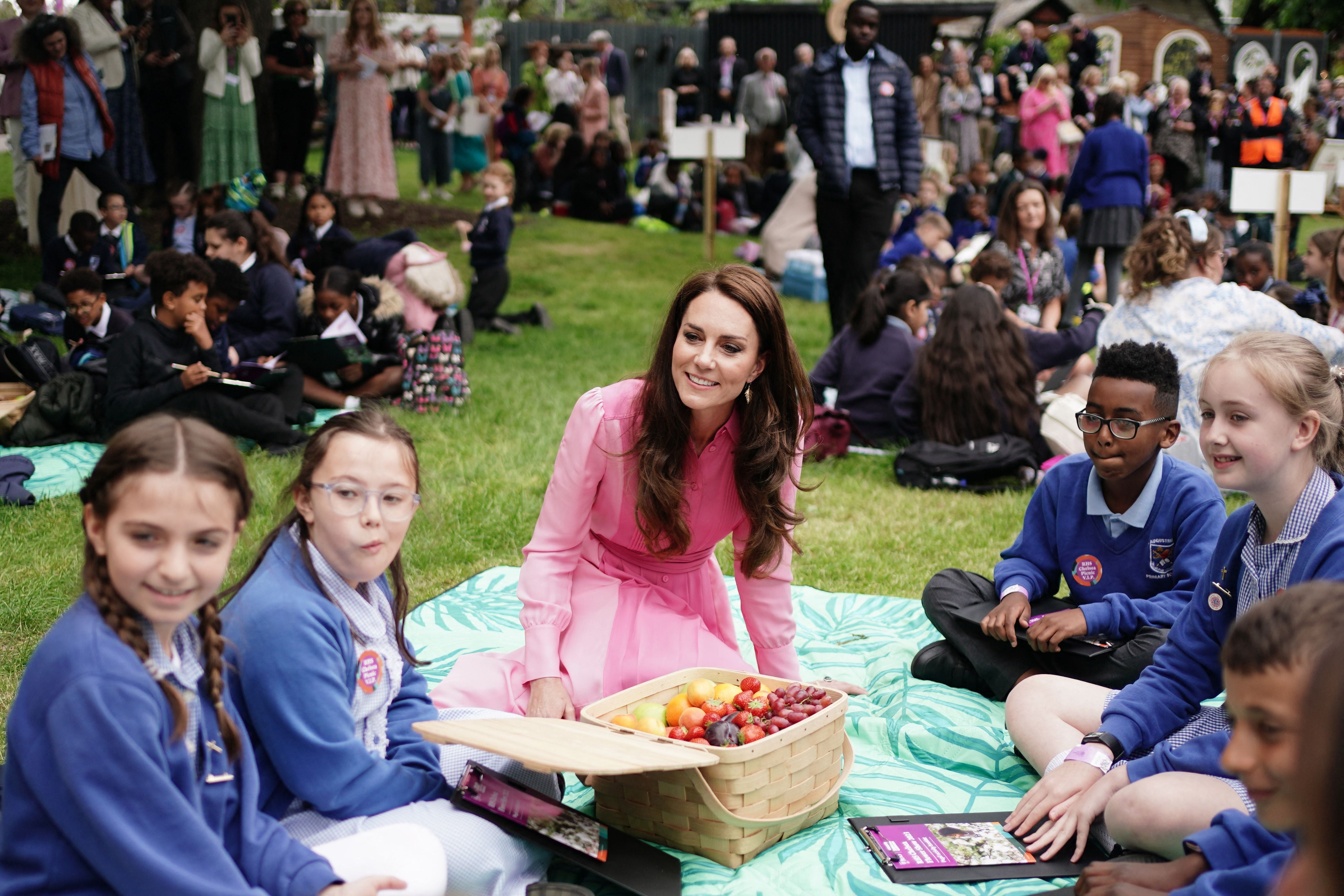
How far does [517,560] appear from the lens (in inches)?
187

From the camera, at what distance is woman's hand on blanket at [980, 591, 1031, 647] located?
3320 mm

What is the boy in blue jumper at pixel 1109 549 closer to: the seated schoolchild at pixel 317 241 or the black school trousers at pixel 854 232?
the black school trousers at pixel 854 232

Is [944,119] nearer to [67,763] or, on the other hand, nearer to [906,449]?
[906,449]

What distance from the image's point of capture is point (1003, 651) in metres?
3.47

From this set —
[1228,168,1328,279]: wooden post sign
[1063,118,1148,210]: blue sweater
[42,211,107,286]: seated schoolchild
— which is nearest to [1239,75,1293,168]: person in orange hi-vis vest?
[1228,168,1328,279]: wooden post sign

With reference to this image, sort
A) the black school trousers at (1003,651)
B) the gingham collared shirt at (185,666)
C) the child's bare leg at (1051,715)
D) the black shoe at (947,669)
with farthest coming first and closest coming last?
1. the black shoe at (947,669)
2. the black school trousers at (1003,651)
3. the child's bare leg at (1051,715)
4. the gingham collared shirt at (185,666)

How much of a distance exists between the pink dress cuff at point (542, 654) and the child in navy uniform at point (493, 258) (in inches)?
264

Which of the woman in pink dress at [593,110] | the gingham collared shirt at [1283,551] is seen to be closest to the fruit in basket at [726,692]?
the gingham collared shirt at [1283,551]

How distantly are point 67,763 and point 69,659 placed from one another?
0.51ft

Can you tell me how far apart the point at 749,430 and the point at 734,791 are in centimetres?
95

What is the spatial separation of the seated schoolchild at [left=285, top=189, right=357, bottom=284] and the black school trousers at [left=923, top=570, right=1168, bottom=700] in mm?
5394

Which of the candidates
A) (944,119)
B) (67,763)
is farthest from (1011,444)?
(944,119)

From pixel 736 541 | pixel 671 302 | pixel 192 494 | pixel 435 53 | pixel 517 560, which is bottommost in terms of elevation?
pixel 517 560

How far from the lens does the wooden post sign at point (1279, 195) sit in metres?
9.72
